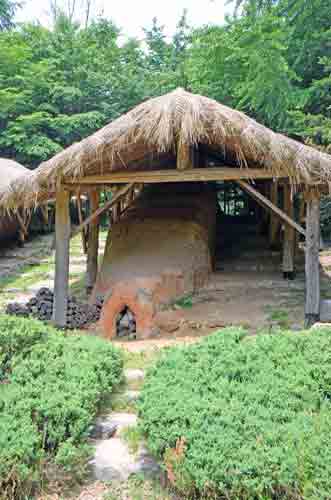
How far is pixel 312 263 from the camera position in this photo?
7.29 metres

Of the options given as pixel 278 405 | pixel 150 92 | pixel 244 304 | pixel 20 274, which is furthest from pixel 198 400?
pixel 150 92

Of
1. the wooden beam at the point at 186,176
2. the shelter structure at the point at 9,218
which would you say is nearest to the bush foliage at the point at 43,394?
the wooden beam at the point at 186,176

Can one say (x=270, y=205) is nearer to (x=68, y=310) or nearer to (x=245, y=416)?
(x=68, y=310)

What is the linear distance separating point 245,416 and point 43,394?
1.48 m

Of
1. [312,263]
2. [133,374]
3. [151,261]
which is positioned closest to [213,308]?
[151,261]

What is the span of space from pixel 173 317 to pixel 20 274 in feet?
21.6

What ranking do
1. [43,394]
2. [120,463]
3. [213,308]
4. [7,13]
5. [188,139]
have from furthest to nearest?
1. [7,13]
2. [213,308]
3. [188,139]
4. [43,394]
5. [120,463]

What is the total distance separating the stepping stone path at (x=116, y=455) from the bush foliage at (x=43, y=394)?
Answer: 170mm

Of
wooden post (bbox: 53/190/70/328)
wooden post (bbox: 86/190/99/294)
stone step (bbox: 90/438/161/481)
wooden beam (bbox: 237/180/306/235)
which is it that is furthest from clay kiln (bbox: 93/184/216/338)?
stone step (bbox: 90/438/161/481)

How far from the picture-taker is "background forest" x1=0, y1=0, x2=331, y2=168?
11.8 meters

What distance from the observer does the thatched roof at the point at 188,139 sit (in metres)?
6.67

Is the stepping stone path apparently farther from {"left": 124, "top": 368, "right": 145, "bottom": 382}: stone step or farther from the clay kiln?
the clay kiln

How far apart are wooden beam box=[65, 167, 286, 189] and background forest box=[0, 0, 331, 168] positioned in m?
3.73

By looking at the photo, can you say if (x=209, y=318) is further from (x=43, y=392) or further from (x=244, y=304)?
(x=43, y=392)
